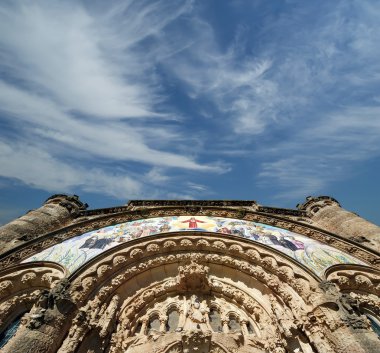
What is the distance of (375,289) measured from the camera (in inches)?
271

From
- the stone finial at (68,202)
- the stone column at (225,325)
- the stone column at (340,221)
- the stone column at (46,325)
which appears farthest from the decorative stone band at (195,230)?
the stone finial at (68,202)

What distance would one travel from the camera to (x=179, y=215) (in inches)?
435

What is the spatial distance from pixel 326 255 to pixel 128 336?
20.7 ft

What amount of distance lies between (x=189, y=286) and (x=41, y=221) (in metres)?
6.48

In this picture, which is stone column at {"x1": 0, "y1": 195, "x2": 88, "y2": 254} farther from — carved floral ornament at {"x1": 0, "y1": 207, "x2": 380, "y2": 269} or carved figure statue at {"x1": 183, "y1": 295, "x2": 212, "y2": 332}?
carved figure statue at {"x1": 183, "y1": 295, "x2": 212, "y2": 332}

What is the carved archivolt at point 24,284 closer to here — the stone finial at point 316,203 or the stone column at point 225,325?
the stone column at point 225,325

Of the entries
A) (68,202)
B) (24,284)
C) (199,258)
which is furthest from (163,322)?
(68,202)

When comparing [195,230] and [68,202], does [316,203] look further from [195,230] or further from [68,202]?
[68,202]

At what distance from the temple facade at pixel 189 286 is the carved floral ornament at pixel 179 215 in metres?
0.04

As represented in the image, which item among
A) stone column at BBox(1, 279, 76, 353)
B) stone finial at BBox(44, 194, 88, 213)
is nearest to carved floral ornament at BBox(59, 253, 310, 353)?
stone column at BBox(1, 279, 76, 353)

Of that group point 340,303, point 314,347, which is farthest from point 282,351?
point 340,303

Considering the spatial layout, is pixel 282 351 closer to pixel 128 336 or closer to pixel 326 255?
pixel 326 255

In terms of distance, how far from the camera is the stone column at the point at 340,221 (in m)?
8.86

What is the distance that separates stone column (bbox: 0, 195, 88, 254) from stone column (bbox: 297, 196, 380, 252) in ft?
36.3
